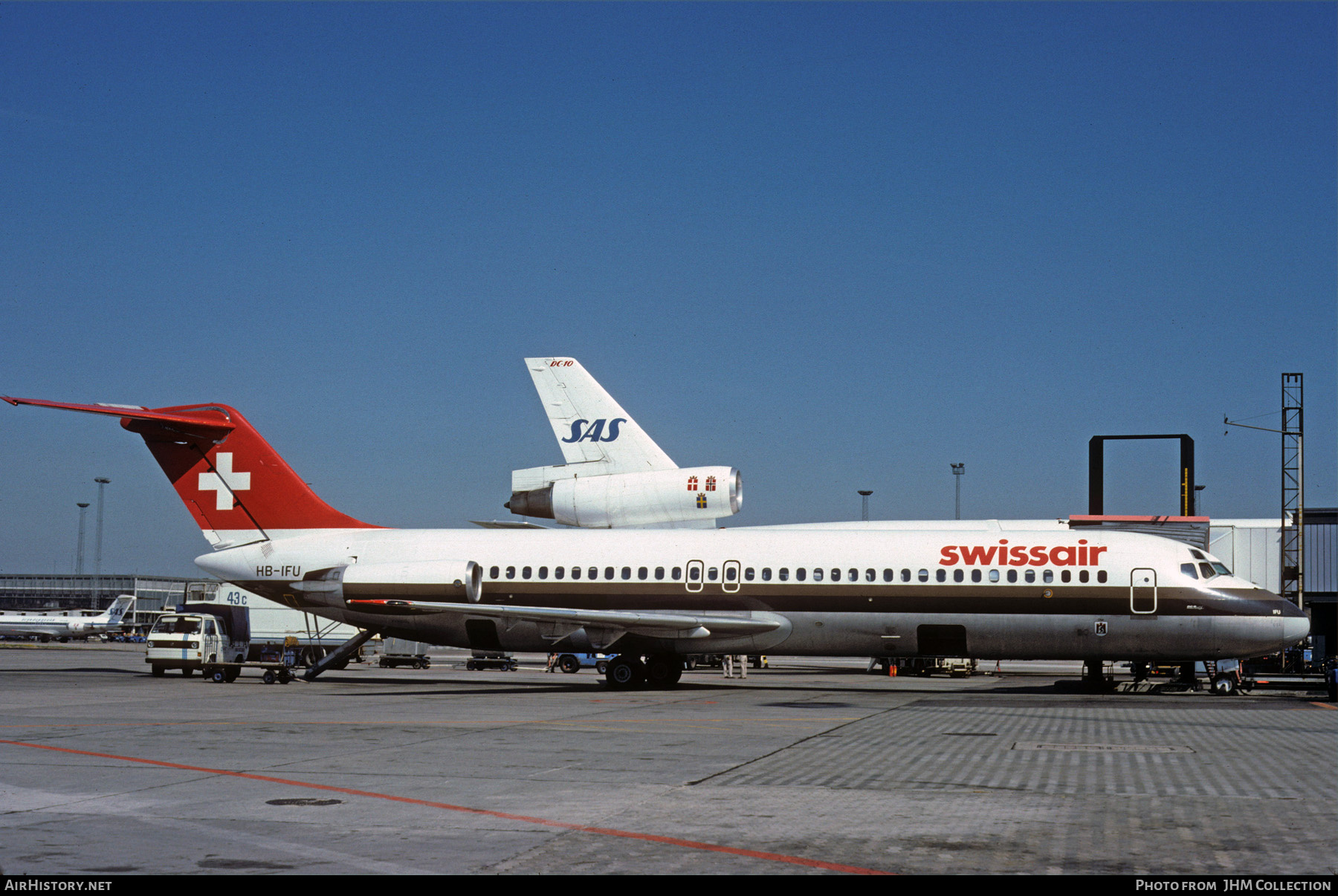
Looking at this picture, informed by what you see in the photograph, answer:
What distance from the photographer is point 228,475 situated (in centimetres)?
3650

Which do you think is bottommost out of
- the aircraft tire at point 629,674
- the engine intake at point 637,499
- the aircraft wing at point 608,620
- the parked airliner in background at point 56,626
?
the parked airliner in background at point 56,626

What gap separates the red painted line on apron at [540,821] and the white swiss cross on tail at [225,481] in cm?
2124

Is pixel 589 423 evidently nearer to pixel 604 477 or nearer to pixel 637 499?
pixel 604 477

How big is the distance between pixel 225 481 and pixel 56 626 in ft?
228

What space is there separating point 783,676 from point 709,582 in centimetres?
1399

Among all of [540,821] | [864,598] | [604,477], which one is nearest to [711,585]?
[864,598]

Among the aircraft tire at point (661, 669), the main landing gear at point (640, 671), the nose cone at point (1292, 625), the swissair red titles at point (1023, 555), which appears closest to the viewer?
the nose cone at point (1292, 625)

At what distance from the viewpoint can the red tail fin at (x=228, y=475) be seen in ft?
119

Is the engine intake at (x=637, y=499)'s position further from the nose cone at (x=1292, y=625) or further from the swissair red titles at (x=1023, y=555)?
the nose cone at (x=1292, y=625)

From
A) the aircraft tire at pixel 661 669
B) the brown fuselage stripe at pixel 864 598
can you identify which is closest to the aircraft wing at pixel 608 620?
the brown fuselage stripe at pixel 864 598

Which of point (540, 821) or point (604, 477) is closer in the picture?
point (540, 821)

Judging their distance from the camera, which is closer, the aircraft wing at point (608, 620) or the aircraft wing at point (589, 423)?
the aircraft wing at point (608, 620)

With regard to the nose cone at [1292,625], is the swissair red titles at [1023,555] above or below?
above

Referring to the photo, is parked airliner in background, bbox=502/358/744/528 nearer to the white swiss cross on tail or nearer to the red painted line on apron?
the white swiss cross on tail
